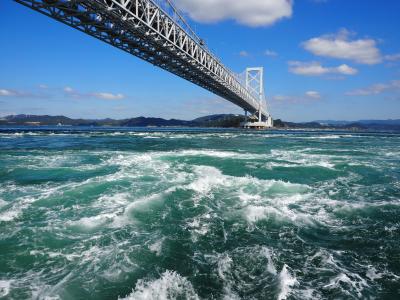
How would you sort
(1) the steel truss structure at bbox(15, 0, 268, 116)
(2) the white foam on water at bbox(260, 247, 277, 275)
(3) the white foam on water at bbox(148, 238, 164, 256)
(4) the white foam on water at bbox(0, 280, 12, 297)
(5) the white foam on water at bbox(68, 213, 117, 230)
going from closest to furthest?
(4) the white foam on water at bbox(0, 280, 12, 297) < (2) the white foam on water at bbox(260, 247, 277, 275) < (3) the white foam on water at bbox(148, 238, 164, 256) < (5) the white foam on water at bbox(68, 213, 117, 230) < (1) the steel truss structure at bbox(15, 0, 268, 116)

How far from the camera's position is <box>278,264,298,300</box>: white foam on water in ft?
12.1

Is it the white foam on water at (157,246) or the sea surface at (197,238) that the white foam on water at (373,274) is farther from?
the white foam on water at (157,246)

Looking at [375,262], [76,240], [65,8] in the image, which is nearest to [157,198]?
[76,240]

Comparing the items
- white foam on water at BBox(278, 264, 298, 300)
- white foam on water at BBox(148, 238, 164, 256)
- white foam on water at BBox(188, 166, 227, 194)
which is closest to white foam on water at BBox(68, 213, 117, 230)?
white foam on water at BBox(148, 238, 164, 256)

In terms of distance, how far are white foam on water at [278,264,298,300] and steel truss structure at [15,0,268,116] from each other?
62.8 feet

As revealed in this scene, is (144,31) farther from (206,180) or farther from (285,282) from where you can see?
(285,282)

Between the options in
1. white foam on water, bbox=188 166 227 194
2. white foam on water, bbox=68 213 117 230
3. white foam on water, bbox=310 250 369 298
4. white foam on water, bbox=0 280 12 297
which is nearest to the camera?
white foam on water, bbox=0 280 12 297

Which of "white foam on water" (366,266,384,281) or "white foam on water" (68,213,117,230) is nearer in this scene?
"white foam on water" (366,266,384,281)

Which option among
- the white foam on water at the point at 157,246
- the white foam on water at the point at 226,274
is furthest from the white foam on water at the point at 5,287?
the white foam on water at the point at 226,274

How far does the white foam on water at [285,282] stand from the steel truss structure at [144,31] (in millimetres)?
19127

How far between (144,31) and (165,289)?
24045mm

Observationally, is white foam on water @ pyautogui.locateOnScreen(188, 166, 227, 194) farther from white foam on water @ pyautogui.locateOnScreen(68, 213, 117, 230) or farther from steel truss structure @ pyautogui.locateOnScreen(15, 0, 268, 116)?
steel truss structure @ pyautogui.locateOnScreen(15, 0, 268, 116)

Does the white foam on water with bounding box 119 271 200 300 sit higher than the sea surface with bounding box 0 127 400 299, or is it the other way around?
the sea surface with bounding box 0 127 400 299

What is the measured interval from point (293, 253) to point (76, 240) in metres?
4.00
